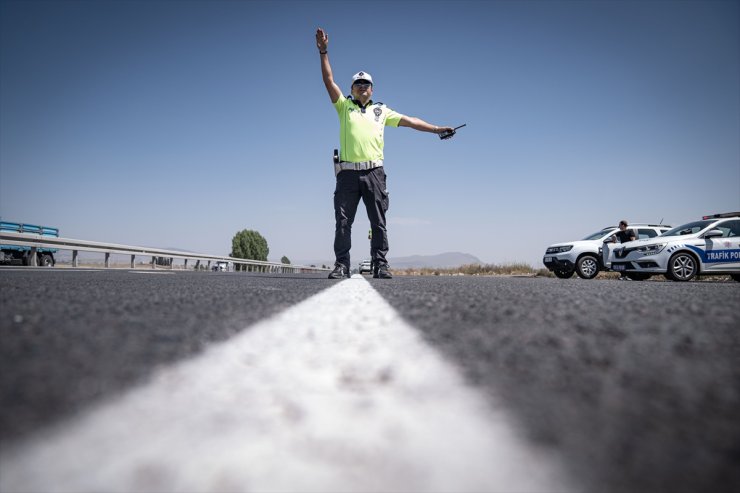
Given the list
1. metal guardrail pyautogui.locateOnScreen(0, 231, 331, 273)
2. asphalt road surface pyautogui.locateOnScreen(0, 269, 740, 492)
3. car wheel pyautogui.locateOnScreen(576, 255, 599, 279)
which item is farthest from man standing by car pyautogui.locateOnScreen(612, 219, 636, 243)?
metal guardrail pyautogui.locateOnScreen(0, 231, 331, 273)

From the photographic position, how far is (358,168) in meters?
5.86

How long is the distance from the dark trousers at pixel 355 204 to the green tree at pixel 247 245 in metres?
81.6

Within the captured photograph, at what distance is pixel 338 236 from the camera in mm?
5891

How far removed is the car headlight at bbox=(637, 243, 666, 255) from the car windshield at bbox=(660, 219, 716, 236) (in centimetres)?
84

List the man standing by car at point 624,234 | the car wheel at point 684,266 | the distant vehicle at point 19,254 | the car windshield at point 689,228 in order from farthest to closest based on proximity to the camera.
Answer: the distant vehicle at point 19,254 → the man standing by car at point 624,234 → the car windshield at point 689,228 → the car wheel at point 684,266

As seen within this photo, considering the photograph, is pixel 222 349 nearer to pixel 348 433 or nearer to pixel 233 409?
A: pixel 233 409

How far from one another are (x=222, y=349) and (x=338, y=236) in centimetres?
→ 487

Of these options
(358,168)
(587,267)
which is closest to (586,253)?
(587,267)

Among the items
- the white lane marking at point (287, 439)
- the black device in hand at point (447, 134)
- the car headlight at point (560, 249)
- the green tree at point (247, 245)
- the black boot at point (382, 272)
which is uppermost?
the green tree at point (247, 245)

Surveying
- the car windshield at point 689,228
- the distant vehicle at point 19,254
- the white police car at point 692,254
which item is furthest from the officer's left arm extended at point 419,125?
the distant vehicle at point 19,254

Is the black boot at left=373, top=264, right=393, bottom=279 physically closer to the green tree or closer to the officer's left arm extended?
the officer's left arm extended

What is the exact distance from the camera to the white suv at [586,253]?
13.4 meters

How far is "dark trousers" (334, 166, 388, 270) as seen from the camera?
5848 mm

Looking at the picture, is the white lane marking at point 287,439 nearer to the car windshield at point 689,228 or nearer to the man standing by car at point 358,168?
the man standing by car at point 358,168
